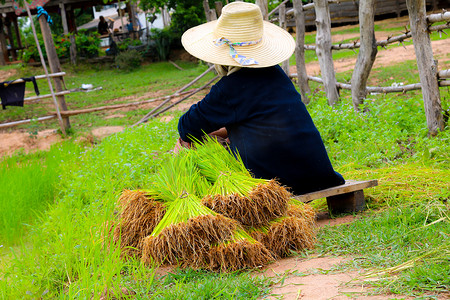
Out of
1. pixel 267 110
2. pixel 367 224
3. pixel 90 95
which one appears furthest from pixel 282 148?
pixel 90 95

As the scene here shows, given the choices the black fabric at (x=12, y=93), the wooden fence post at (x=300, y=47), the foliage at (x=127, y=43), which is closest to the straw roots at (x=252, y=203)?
the wooden fence post at (x=300, y=47)

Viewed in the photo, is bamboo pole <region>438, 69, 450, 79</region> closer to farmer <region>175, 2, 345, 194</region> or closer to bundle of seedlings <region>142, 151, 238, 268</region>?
farmer <region>175, 2, 345, 194</region>

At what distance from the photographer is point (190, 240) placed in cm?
243

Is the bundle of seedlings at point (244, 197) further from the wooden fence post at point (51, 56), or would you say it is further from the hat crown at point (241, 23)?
the wooden fence post at point (51, 56)

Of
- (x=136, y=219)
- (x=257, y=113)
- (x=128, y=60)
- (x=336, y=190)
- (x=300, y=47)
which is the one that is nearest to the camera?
(x=136, y=219)

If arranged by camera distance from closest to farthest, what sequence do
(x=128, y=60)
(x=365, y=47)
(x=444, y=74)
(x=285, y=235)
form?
(x=285, y=235) < (x=444, y=74) < (x=365, y=47) < (x=128, y=60)

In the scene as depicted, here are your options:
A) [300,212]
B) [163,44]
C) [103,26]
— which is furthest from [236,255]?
[103,26]

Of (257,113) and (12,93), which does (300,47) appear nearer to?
(257,113)

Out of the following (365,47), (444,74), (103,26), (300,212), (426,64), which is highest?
(103,26)

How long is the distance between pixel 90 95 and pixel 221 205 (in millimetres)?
12659

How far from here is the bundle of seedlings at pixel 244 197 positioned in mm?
2576

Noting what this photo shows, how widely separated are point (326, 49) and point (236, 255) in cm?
480

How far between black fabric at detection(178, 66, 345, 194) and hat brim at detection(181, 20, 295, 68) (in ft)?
0.27

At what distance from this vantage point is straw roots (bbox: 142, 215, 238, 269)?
242 cm
